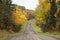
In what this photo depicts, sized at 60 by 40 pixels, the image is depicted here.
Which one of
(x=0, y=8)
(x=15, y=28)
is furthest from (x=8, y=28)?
(x=0, y=8)

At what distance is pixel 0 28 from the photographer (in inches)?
2721

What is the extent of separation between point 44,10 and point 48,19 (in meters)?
6.90

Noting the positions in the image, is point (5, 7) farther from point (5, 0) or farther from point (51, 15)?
point (51, 15)

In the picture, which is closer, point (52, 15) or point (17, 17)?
point (52, 15)

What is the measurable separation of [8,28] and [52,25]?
16.3 metres

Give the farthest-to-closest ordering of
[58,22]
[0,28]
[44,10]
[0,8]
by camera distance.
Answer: [44,10] < [58,22] < [0,28] < [0,8]

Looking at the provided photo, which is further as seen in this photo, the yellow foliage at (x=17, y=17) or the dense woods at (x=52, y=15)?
the yellow foliage at (x=17, y=17)

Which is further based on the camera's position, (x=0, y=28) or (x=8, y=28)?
(x=8, y=28)

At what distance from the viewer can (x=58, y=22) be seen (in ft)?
242

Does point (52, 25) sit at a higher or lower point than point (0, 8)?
lower

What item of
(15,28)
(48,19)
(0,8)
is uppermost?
(0,8)

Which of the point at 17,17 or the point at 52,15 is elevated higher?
the point at 52,15

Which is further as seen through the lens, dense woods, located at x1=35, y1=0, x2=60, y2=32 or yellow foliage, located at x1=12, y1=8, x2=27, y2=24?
yellow foliage, located at x1=12, y1=8, x2=27, y2=24

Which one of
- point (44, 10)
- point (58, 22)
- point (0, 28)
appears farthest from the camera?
point (44, 10)
